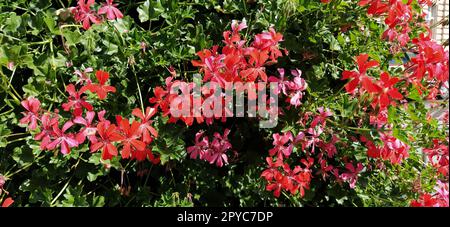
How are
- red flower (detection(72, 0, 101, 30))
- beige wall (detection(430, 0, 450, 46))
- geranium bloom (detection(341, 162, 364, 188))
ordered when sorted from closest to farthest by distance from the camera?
red flower (detection(72, 0, 101, 30)) < geranium bloom (detection(341, 162, 364, 188)) < beige wall (detection(430, 0, 450, 46))

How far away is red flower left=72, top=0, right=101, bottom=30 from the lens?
1159mm

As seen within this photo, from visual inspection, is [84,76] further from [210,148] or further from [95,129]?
[210,148]

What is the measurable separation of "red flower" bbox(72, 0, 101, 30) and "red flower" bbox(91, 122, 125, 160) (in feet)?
1.19

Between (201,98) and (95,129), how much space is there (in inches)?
11.3

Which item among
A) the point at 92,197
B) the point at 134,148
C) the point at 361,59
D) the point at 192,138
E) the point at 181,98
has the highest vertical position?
the point at 361,59

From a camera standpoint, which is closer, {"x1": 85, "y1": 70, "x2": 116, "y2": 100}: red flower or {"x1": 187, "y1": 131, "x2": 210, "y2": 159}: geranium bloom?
{"x1": 85, "y1": 70, "x2": 116, "y2": 100}: red flower

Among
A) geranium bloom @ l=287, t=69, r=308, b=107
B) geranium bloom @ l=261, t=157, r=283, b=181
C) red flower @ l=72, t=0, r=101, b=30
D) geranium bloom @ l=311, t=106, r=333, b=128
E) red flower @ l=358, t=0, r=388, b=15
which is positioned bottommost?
geranium bloom @ l=261, t=157, r=283, b=181

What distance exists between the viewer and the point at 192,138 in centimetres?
131

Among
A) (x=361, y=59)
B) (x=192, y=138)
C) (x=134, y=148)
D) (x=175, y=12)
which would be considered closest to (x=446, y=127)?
(x=361, y=59)

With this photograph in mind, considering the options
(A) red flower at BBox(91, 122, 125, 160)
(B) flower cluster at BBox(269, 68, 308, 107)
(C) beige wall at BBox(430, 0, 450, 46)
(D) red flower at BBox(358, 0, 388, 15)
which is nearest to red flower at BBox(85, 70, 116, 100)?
(A) red flower at BBox(91, 122, 125, 160)

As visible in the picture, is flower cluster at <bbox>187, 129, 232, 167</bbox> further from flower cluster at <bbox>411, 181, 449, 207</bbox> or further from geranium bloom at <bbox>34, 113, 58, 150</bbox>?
flower cluster at <bbox>411, 181, 449, 207</bbox>

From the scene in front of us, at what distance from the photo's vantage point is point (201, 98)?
1.01 meters

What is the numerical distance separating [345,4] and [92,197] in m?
1.00

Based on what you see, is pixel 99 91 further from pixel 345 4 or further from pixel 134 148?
pixel 345 4
